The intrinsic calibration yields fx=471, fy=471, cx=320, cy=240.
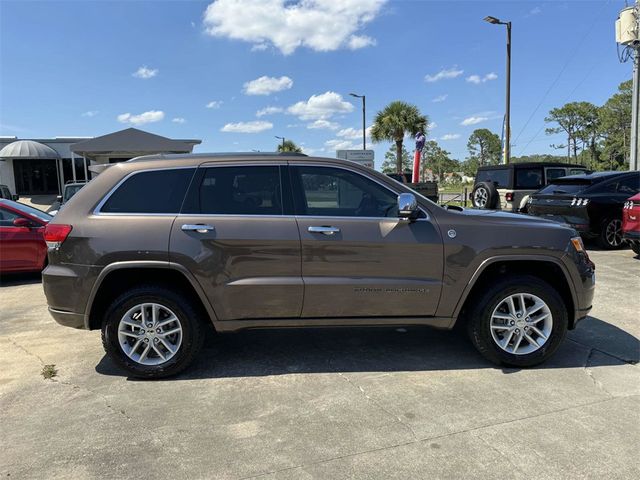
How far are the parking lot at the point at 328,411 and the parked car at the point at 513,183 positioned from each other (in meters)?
8.42

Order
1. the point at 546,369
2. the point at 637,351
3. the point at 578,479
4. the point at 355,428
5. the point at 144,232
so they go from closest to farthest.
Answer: the point at 578,479, the point at 355,428, the point at 144,232, the point at 546,369, the point at 637,351

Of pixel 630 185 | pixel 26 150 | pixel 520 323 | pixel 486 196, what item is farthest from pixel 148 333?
pixel 26 150

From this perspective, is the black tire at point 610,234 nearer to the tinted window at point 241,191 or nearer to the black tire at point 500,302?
the black tire at point 500,302

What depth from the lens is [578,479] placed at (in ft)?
8.43

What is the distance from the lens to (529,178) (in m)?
13.4

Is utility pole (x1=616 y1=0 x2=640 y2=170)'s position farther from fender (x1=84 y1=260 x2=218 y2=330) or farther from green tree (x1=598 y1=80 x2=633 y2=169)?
green tree (x1=598 y1=80 x2=633 y2=169)

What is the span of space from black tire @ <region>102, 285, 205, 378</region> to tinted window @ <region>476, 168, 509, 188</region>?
11651 millimetres

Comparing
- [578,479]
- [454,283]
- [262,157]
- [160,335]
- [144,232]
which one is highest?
[262,157]

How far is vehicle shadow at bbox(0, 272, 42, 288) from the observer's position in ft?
25.9

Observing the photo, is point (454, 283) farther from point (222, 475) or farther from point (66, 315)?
point (66, 315)

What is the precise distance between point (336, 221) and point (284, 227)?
428 millimetres

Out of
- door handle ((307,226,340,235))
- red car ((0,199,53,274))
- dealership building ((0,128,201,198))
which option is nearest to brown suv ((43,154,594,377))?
door handle ((307,226,340,235))

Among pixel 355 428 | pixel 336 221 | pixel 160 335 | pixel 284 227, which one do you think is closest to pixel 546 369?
pixel 355 428

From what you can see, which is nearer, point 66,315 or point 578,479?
point 578,479
